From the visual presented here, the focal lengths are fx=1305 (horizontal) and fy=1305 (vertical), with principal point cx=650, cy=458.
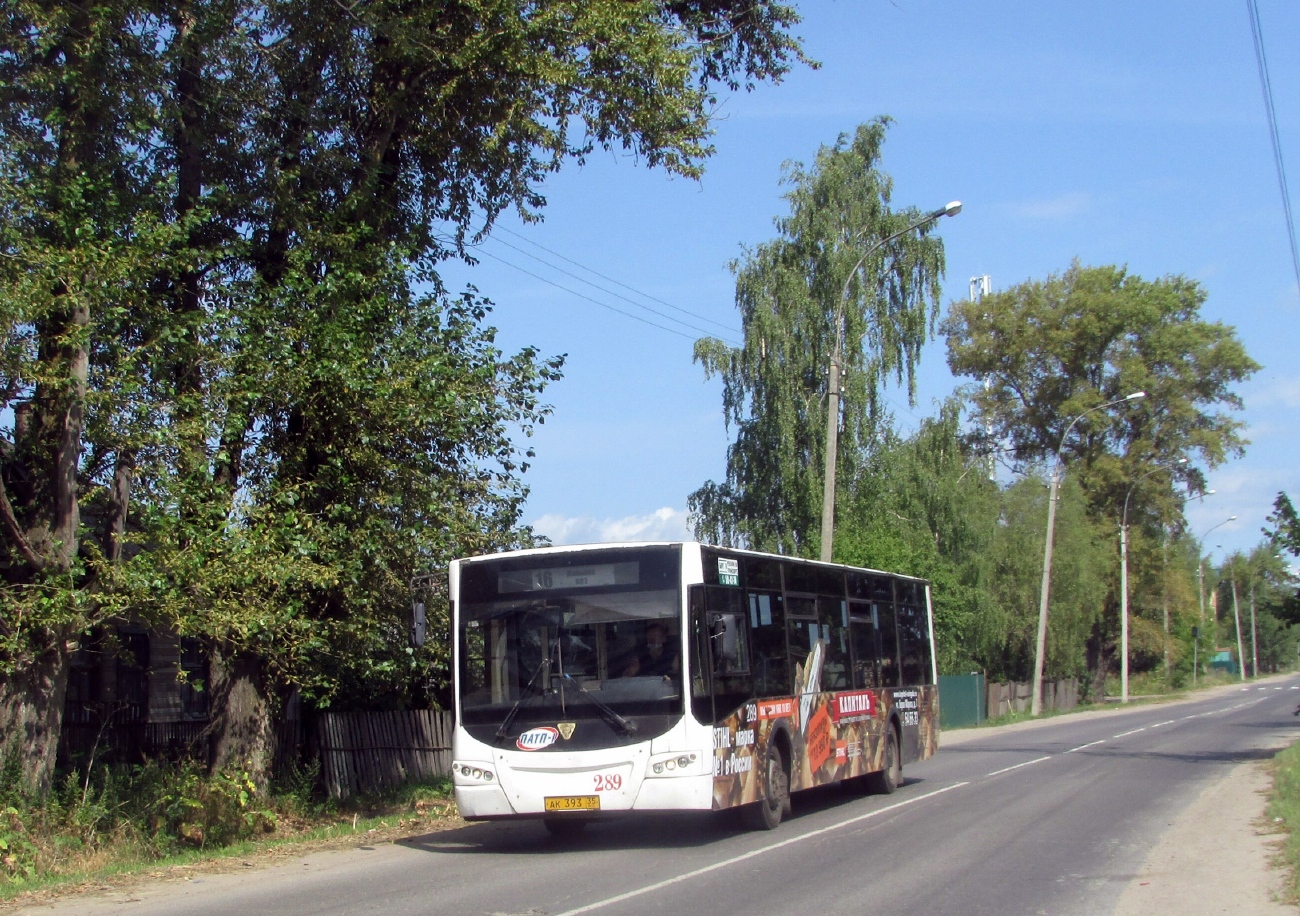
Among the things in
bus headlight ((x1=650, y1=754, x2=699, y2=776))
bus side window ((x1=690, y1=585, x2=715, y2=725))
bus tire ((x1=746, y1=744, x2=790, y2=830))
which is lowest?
bus tire ((x1=746, y1=744, x2=790, y2=830))

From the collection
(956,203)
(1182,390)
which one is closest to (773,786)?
(956,203)

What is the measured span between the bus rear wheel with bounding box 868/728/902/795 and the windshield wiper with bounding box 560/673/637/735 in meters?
6.70

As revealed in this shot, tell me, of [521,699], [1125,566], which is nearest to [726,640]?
[521,699]

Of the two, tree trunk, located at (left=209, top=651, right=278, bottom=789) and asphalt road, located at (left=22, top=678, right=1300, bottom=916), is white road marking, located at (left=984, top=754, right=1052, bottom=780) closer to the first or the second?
asphalt road, located at (left=22, top=678, right=1300, bottom=916)

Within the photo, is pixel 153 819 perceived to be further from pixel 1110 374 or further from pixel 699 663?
pixel 1110 374

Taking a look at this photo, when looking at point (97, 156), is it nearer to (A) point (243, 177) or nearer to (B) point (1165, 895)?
(A) point (243, 177)

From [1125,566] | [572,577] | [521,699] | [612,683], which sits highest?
[1125,566]

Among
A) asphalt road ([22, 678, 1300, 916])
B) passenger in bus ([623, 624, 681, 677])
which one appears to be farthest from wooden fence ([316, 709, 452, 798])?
passenger in bus ([623, 624, 681, 677])

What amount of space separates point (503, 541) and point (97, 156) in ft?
22.0

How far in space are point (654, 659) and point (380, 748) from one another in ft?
30.0

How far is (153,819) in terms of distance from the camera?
14.6 m

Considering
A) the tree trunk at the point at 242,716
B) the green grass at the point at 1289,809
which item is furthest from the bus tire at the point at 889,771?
the tree trunk at the point at 242,716

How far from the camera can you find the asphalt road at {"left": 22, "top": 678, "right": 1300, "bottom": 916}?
9500 millimetres

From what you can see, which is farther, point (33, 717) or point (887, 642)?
point (887, 642)
